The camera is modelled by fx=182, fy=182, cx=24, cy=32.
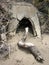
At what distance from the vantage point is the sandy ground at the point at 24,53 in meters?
4.47

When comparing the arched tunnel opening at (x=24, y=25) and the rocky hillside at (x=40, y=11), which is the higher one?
the rocky hillside at (x=40, y=11)

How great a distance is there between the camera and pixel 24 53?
4.78m

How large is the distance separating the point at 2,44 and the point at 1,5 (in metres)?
1.50

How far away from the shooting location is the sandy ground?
14.7 feet

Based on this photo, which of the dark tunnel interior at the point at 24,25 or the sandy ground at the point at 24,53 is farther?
the dark tunnel interior at the point at 24,25

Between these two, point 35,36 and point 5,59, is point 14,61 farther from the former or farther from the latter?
point 35,36

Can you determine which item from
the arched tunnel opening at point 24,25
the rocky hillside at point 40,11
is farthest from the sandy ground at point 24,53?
the rocky hillside at point 40,11

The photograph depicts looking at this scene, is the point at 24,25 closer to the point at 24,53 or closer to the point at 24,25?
the point at 24,25

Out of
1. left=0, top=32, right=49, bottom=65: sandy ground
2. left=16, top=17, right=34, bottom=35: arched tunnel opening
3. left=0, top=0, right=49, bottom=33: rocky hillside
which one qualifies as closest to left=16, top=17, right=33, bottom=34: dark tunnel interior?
left=16, top=17, right=34, bottom=35: arched tunnel opening

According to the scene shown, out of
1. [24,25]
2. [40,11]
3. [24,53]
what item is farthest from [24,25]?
[24,53]

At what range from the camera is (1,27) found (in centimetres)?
521

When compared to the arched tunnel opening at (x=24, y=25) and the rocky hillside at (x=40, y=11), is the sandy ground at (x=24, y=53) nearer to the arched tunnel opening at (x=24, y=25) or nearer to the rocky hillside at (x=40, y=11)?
the arched tunnel opening at (x=24, y=25)

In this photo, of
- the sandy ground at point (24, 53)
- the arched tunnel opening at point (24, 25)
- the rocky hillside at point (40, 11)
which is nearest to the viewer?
the sandy ground at point (24, 53)

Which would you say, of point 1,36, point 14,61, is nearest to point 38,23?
point 1,36
